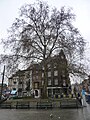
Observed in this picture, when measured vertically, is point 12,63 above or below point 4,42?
below

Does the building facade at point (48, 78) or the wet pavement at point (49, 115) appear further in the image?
the building facade at point (48, 78)

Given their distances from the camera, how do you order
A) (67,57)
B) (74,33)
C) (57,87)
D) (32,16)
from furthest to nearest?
(57,87) < (32,16) < (74,33) < (67,57)

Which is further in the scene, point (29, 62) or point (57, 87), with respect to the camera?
point (57, 87)

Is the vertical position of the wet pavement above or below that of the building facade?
below

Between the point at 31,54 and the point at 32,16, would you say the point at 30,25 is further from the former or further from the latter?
the point at 31,54

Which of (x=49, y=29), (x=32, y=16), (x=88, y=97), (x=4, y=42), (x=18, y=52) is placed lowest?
(x=88, y=97)

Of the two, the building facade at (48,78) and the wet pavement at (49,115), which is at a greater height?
the building facade at (48,78)

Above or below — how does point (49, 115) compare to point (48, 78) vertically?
below

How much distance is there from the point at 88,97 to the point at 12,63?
14.6m

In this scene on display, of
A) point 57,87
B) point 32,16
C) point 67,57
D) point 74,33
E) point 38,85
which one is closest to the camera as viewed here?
point 67,57

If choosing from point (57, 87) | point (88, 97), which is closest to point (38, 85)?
point (57, 87)

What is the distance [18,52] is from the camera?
2684 cm

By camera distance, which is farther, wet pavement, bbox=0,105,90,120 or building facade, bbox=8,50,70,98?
building facade, bbox=8,50,70,98

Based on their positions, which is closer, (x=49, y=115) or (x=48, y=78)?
(x=49, y=115)
